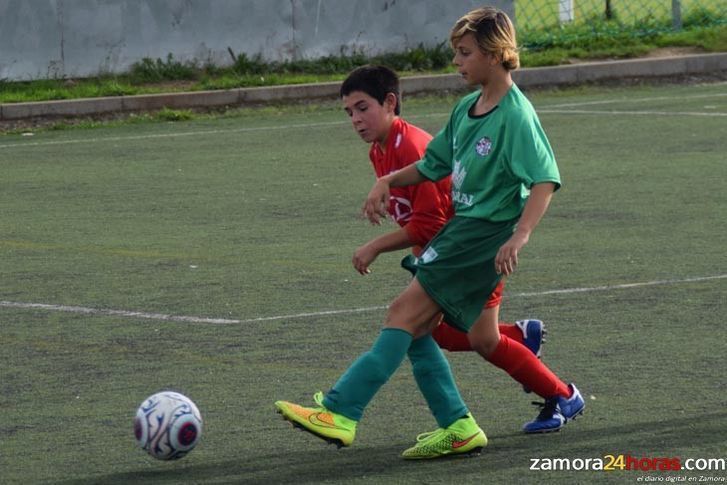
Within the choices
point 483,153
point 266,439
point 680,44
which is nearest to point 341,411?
point 266,439

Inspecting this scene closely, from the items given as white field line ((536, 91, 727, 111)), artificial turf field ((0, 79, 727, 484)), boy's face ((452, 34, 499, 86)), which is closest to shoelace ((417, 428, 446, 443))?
artificial turf field ((0, 79, 727, 484))

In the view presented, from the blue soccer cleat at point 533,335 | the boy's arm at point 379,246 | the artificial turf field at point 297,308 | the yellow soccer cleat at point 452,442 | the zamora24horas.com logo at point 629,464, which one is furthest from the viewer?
the blue soccer cleat at point 533,335

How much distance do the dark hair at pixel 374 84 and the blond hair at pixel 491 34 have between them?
381 mm

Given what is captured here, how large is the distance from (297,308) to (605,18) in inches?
604

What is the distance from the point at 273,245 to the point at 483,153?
4821 mm

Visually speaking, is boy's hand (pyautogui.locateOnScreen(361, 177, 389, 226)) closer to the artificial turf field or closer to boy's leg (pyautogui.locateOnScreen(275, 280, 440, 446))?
boy's leg (pyautogui.locateOnScreen(275, 280, 440, 446))

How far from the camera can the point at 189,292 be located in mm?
9023

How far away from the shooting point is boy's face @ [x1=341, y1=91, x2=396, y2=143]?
20.0 feet

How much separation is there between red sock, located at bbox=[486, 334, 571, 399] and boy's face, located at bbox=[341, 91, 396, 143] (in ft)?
2.72

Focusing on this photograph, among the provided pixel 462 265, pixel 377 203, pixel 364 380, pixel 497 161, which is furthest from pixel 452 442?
pixel 497 161

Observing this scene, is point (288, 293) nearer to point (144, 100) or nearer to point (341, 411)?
point (341, 411)

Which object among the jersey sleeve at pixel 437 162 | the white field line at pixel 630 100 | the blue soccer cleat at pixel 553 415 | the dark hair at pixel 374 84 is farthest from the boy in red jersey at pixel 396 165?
the white field line at pixel 630 100

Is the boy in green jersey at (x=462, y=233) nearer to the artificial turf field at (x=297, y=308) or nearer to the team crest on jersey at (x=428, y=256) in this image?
the team crest on jersey at (x=428, y=256)

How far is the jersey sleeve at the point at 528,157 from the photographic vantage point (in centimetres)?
561
